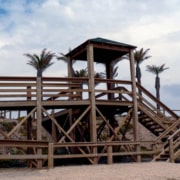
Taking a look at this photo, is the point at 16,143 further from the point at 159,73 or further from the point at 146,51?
the point at 159,73

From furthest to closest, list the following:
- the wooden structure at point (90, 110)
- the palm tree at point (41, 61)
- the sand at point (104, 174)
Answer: the palm tree at point (41, 61) → the wooden structure at point (90, 110) → the sand at point (104, 174)

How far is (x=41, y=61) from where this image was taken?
37656 mm

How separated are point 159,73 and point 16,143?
3383 cm

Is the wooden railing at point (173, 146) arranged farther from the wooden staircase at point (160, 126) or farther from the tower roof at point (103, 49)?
the tower roof at point (103, 49)

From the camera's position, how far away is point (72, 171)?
12.4 metres

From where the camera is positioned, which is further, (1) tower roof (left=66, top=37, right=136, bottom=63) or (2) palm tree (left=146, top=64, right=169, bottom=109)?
(2) palm tree (left=146, top=64, right=169, bottom=109)

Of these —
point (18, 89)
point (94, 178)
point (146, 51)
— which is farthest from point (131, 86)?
point (146, 51)

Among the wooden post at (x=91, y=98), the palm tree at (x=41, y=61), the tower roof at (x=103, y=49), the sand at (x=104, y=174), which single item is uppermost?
the palm tree at (x=41, y=61)

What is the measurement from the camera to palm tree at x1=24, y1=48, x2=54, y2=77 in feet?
124

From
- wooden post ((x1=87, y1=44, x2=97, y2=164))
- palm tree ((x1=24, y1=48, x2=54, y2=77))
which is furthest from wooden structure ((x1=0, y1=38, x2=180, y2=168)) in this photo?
palm tree ((x1=24, y1=48, x2=54, y2=77))

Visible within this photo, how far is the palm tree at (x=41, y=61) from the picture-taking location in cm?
3766

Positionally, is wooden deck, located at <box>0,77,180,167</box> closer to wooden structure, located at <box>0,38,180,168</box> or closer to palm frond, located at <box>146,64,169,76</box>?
wooden structure, located at <box>0,38,180,168</box>

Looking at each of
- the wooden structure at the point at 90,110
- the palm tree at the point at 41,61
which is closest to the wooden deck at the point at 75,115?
the wooden structure at the point at 90,110

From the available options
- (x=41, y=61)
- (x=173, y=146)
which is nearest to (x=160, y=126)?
(x=173, y=146)
